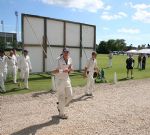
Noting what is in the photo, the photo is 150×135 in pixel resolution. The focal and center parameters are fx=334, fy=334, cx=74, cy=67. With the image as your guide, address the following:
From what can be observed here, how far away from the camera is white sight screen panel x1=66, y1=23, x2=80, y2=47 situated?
26.1m

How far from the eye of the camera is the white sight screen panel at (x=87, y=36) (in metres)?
28.0

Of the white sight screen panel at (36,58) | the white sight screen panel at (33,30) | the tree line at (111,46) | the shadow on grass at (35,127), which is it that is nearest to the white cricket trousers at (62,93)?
the shadow on grass at (35,127)

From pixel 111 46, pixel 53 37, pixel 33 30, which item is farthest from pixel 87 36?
pixel 111 46

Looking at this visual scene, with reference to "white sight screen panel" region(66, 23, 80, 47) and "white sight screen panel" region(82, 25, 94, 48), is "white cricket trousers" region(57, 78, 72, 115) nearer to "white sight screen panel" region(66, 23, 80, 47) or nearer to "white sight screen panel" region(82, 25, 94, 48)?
"white sight screen panel" region(66, 23, 80, 47)

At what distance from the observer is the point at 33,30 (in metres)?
22.6

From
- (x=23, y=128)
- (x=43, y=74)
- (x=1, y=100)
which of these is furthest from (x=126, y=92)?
(x=43, y=74)

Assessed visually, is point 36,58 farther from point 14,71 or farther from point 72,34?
point 72,34

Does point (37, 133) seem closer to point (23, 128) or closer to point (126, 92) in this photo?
point (23, 128)

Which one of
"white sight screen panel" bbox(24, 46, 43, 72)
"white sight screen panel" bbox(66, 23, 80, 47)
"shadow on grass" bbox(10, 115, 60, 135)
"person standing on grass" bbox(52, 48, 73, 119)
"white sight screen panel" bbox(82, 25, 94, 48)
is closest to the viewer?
"shadow on grass" bbox(10, 115, 60, 135)

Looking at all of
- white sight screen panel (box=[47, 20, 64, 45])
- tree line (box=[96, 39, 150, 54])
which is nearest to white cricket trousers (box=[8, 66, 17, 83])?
white sight screen panel (box=[47, 20, 64, 45])

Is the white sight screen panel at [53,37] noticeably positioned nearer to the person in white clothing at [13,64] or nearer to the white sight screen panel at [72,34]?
the white sight screen panel at [72,34]

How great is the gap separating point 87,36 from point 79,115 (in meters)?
18.3

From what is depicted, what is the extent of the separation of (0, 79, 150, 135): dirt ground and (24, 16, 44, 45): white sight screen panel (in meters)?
7.77

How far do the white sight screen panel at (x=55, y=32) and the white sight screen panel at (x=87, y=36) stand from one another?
10.2ft
